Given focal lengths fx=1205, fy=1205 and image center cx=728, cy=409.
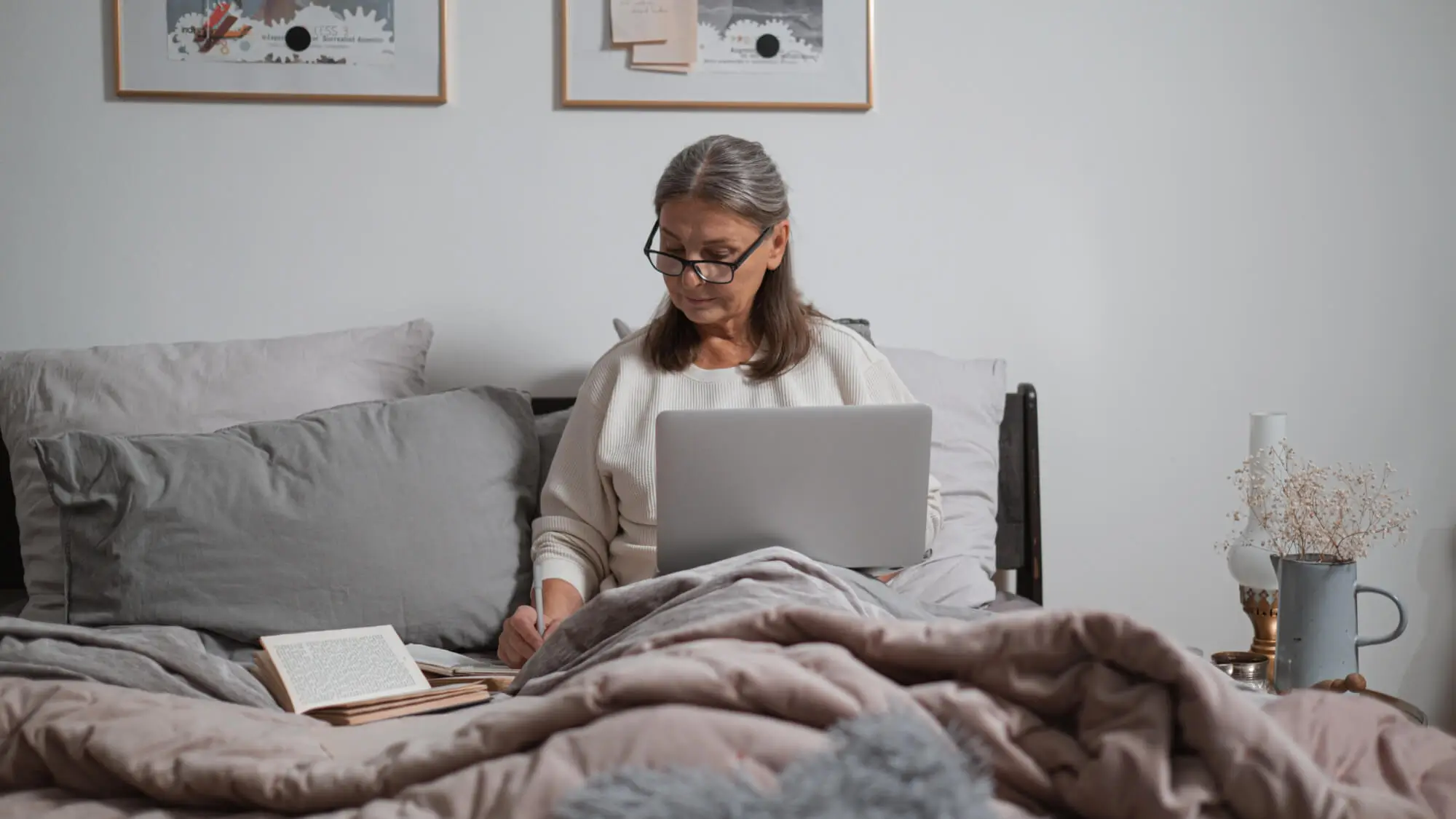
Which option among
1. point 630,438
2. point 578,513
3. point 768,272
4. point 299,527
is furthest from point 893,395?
point 299,527

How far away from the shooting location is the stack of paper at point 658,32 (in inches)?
90.7

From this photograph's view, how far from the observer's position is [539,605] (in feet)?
5.65

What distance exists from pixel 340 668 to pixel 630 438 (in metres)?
0.64

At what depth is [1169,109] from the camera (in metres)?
2.43

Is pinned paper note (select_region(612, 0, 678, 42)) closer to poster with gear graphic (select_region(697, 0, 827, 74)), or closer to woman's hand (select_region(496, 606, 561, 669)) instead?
poster with gear graphic (select_region(697, 0, 827, 74))

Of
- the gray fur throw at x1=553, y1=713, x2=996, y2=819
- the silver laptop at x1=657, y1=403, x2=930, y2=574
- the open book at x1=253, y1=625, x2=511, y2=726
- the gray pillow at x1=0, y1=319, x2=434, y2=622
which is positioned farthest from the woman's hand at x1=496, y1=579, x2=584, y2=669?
the gray fur throw at x1=553, y1=713, x2=996, y2=819

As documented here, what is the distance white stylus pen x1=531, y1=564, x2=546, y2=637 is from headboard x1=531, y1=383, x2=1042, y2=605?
1.79ft

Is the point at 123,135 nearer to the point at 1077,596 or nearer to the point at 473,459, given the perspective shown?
the point at 473,459

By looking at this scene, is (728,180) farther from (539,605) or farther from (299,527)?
(299,527)

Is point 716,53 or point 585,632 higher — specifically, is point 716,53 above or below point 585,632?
above

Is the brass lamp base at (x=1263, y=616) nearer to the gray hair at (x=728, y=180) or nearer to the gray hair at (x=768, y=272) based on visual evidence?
the gray hair at (x=768, y=272)

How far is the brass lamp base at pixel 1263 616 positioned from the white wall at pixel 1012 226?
1.61 ft

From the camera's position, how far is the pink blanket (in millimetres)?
754

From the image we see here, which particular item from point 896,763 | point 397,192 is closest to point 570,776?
point 896,763
